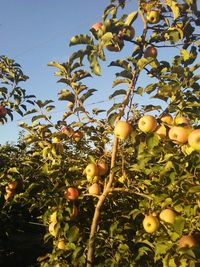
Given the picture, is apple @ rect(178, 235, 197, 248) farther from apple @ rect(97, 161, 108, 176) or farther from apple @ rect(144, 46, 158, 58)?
apple @ rect(144, 46, 158, 58)

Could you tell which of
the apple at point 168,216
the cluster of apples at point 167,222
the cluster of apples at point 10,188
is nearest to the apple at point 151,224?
the cluster of apples at point 167,222

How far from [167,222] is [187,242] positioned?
288mm

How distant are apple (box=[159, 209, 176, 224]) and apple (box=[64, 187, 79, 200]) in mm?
1048

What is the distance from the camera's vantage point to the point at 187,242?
114 inches

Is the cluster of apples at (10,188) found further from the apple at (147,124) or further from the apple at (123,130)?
the apple at (147,124)

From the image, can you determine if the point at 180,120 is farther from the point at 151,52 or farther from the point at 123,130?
the point at 151,52

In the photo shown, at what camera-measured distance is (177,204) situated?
3012mm

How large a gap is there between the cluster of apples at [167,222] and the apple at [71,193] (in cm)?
87

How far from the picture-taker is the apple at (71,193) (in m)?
3.78

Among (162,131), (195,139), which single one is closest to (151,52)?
(162,131)

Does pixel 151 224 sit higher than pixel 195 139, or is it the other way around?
pixel 195 139

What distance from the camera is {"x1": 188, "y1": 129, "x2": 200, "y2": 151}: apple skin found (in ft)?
9.07

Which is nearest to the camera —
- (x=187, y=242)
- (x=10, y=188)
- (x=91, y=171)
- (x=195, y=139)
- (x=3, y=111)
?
(x=195, y=139)

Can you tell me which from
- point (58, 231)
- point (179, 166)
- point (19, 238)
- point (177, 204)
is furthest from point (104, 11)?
point (19, 238)
